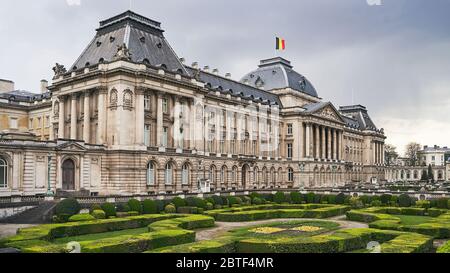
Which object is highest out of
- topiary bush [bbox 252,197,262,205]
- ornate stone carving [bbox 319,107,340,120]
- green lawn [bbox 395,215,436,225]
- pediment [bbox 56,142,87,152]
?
ornate stone carving [bbox 319,107,340,120]

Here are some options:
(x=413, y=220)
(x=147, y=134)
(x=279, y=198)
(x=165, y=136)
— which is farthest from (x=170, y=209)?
(x=413, y=220)

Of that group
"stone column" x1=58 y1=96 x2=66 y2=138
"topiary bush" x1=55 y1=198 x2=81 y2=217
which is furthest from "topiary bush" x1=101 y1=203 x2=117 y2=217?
"stone column" x1=58 y1=96 x2=66 y2=138

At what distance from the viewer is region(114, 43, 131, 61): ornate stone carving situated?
5164 centimetres

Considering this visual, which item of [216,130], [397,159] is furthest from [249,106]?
[397,159]

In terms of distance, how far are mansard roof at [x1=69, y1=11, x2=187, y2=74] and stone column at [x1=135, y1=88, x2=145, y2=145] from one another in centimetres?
404

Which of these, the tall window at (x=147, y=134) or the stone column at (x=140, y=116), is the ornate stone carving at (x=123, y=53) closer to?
the stone column at (x=140, y=116)

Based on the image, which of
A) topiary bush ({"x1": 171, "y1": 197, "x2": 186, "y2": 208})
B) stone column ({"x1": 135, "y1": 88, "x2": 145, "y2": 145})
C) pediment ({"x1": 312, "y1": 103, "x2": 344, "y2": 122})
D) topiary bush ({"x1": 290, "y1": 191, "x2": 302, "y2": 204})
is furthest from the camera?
pediment ({"x1": 312, "y1": 103, "x2": 344, "y2": 122})

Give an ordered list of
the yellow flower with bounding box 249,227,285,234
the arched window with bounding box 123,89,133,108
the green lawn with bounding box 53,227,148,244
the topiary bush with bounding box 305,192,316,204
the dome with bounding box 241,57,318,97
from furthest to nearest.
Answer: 1. the dome with bounding box 241,57,318,97
2. the topiary bush with bounding box 305,192,316,204
3. the arched window with bounding box 123,89,133,108
4. the yellow flower with bounding box 249,227,285,234
5. the green lawn with bounding box 53,227,148,244

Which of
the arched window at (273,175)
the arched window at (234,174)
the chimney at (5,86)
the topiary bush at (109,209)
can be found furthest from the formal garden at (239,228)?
the chimney at (5,86)

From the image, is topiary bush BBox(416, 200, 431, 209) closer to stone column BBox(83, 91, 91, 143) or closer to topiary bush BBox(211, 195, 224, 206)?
topiary bush BBox(211, 195, 224, 206)

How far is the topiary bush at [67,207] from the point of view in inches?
1399

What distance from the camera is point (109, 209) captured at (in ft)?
123

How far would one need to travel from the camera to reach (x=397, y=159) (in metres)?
193
